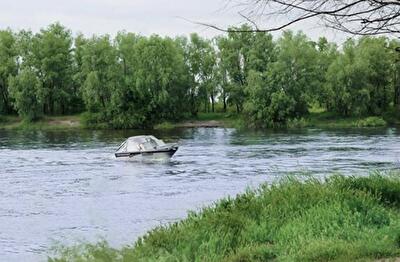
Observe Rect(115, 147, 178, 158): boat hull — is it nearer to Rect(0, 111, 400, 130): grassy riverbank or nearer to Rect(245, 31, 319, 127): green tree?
Rect(0, 111, 400, 130): grassy riverbank

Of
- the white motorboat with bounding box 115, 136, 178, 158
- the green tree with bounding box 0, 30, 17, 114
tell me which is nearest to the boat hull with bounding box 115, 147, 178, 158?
the white motorboat with bounding box 115, 136, 178, 158

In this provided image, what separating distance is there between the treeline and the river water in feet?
107

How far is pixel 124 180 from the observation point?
105ft

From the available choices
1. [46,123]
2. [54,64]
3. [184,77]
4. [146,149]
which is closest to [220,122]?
[184,77]

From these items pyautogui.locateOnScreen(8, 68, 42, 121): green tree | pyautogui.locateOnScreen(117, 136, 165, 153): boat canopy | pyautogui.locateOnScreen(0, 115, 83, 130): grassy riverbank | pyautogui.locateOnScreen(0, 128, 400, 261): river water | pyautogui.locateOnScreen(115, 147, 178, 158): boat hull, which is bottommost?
pyautogui.locateOnScreen(0, 128, 400, 261): river water

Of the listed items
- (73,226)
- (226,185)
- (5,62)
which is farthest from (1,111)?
(73,226)

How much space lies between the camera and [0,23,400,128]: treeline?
87.6 meters

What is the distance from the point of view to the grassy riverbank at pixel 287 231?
373 inches

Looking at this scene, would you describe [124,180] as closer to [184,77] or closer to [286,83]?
[286,83]

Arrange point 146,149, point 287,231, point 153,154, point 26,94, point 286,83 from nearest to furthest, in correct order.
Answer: point 287,231 < point 153,154 < point 146,149 < point 286,83 < point 26,94

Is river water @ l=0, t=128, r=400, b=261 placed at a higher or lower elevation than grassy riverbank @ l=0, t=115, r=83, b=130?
lower

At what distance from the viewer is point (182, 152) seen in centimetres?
4675

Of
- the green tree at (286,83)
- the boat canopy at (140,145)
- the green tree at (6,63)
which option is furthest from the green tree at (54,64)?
the boat canopy at (140,145)

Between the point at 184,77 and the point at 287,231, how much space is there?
84706mm
